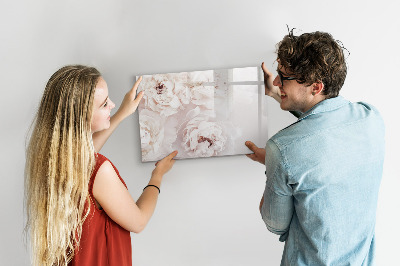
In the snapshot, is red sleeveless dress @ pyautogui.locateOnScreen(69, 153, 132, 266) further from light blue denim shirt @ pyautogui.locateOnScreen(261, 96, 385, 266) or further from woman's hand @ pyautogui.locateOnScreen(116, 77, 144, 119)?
light blue denim shirt @ pyautogui.locateOnScreen(261, 96, 385, 266)

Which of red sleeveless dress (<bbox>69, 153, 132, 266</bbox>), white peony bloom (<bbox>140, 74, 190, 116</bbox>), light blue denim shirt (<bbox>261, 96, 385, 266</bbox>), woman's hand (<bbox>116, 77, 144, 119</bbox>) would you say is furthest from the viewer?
white peony bloom (<bbox>140, 74, 190, 116</bbox>)

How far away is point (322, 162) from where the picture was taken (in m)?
1.03

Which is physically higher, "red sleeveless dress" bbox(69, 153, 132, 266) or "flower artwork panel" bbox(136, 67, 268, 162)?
"flower artwork panel" bbox(136, 67, 268, 162)

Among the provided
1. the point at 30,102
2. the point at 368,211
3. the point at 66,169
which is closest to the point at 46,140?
the point at 66,169

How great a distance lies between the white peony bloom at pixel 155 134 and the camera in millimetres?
1513

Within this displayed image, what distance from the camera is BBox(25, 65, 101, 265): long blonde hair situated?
1093 mm

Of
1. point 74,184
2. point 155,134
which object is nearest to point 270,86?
point 155,134

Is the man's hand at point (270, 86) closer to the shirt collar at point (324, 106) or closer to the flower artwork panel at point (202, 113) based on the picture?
the flower artwork panel at point (202, 113)

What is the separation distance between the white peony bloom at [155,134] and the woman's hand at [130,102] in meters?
0.12

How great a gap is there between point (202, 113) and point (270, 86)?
0.28 m

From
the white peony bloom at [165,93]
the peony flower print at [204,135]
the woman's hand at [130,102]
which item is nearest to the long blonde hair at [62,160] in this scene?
the woman's hand at [130,102]

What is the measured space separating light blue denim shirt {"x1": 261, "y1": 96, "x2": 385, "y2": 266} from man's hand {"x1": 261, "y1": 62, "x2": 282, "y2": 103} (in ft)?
1.19

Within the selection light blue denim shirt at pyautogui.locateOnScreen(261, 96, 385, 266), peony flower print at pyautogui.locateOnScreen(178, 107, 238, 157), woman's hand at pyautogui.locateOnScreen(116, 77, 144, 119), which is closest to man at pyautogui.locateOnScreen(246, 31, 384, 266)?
light blue denim shirt at pyautogui.locateOnScreen(261, 96, 385, 266)

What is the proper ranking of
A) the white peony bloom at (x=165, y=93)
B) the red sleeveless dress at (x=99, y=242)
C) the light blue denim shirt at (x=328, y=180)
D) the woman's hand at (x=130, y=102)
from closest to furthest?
the light blue denim shirt at (x=328, y=180)
the red sleeveless dress at (x=99, y=242)
the woman's hand at (x=130, y=102)
the white peony bloom at (x=165, y=93)
